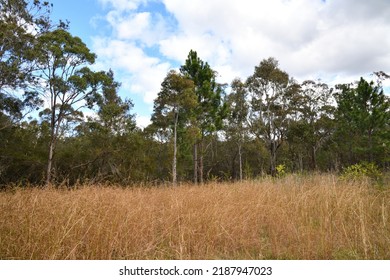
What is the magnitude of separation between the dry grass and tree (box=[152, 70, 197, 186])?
1504 cm

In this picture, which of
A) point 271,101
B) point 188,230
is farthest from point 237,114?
point 188,230

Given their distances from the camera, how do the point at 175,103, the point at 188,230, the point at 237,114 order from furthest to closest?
the point at 237,114, the point at 175,103, the point at 188,230

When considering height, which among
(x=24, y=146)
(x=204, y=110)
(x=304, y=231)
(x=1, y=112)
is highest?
(x=204, y=110)

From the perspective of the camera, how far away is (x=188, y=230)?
10.8 feet

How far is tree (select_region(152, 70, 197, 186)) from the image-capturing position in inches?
773

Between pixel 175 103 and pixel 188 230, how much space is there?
17.6m

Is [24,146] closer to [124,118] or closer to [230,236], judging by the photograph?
[124,118]

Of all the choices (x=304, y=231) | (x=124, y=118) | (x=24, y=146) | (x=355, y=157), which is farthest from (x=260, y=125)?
(x=304, y=231)

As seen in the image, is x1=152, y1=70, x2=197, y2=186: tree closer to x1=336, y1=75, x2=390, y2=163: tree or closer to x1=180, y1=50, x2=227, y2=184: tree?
x1=180, y1=50, x2=227, y2=184: tree

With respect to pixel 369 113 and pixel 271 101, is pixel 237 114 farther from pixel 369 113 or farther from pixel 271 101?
pixel 369 113

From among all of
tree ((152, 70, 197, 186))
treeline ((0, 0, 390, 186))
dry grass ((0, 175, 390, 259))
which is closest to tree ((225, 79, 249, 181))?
treeline ((0, 0, 390, 186))

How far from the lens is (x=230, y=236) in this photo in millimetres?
3314
